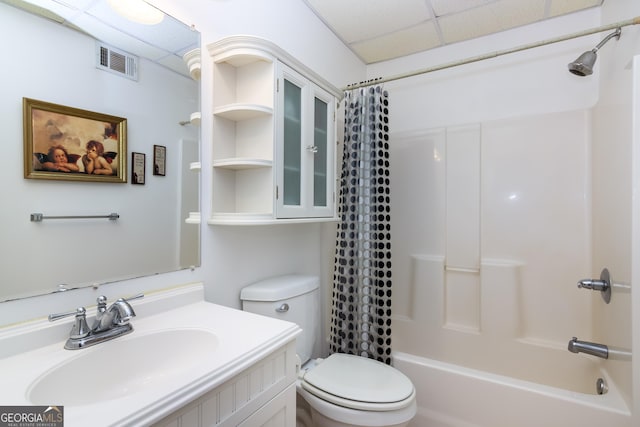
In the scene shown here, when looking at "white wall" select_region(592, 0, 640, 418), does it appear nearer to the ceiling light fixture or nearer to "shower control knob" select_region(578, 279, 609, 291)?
"shower control knob" select_region(578, 279, 609, 291)

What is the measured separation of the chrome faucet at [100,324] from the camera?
78cm

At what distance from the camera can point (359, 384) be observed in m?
1.27

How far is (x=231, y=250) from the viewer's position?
4.37 feet

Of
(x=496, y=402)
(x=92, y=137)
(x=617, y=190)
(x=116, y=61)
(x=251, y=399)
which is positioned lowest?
(x=496, y=402)

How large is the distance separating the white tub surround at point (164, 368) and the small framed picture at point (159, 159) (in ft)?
1.46

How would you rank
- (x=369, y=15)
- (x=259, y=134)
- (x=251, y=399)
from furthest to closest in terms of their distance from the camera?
(x=369, y=15)
(x=259, y=134)
(x=251, y=399)

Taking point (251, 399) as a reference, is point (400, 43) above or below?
above

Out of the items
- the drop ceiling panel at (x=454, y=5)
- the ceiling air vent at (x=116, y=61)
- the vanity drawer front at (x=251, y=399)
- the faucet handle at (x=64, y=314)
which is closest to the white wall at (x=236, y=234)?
the faucet handle at (x=64, y=314)

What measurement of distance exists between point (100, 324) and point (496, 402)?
1.66 metres

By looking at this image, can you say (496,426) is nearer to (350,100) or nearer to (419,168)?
(419,168)

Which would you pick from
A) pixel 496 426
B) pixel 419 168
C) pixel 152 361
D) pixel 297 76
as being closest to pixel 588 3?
pixel 419 168

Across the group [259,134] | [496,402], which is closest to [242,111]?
[259,134]

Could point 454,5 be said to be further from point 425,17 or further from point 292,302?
point 292,302

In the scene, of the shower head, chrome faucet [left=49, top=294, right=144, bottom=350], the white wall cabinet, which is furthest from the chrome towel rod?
the shower head
